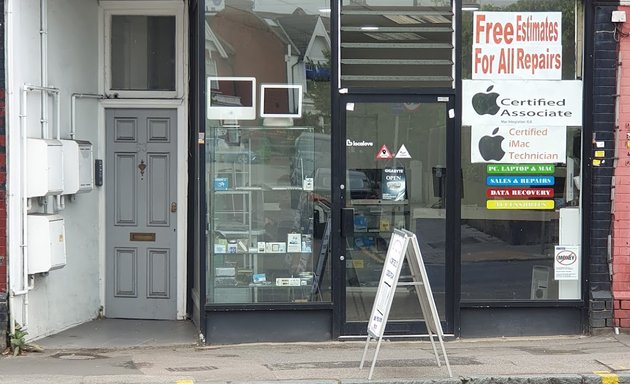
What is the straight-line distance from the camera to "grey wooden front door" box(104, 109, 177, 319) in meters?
9.44

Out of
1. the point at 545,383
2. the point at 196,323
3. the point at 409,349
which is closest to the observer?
the point at 545,383

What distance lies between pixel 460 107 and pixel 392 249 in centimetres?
210

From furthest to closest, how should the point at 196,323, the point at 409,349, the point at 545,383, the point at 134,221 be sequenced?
1. the point at 134,221
2. the point at 196,323
3. the point at 409,349
4. the point at 545,383

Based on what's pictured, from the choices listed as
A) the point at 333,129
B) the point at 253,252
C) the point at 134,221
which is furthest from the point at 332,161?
the point at 134,221

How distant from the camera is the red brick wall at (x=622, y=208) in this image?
27.1 feet

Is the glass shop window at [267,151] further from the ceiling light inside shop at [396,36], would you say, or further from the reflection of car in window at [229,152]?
the ceiling light inside shop at [396,36]

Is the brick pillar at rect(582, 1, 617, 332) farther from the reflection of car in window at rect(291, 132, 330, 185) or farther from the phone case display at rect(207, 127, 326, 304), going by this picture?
the phone case display at rect(207, 127, 326, 304)

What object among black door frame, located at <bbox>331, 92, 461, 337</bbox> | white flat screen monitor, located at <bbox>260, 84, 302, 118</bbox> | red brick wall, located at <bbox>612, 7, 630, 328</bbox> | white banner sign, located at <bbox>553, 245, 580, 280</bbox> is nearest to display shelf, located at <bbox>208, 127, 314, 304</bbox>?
white flat screen monitor, located at <bbox>260, 84, 302, 118</bbox>

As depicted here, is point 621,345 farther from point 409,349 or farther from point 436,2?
point 436,2

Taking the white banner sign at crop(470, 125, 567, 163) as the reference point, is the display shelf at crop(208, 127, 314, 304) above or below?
below

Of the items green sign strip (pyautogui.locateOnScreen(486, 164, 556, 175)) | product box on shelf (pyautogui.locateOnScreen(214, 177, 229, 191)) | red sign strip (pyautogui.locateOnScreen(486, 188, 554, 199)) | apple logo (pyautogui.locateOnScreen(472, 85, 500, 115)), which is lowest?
red sign strip (pyautogui.locateOnScreen(486, 188, 554, 199))

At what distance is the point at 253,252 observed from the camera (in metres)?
8.38

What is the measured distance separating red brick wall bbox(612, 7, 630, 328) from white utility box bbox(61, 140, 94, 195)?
5.53 metres

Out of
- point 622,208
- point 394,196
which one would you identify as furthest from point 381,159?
point 622,208
